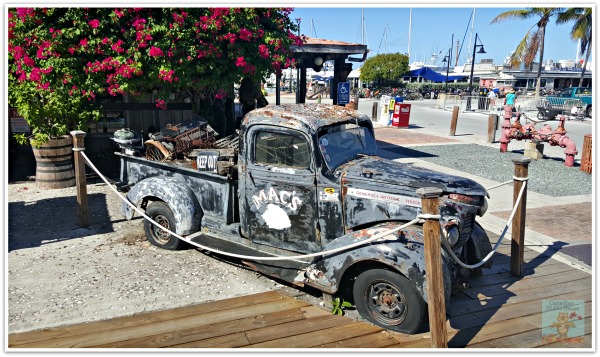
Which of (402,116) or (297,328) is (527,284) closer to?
(297,328)

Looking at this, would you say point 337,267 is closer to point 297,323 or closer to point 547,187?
point 297,323

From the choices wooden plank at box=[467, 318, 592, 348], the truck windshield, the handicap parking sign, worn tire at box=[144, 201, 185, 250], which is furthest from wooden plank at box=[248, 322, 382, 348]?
the handicap parking sign

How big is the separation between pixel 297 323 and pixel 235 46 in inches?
238

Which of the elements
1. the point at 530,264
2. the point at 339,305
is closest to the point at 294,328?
the point at 339,305

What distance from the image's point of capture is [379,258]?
13.7 feet

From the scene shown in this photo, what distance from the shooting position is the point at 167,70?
326 inches

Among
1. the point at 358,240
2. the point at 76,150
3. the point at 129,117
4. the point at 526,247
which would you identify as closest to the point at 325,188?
the point at 358,240

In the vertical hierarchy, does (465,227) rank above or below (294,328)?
above

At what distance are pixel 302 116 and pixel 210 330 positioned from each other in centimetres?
235

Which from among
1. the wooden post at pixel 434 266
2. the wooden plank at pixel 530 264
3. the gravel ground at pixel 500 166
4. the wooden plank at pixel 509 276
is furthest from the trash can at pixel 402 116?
the wooden post at pixel 434 266

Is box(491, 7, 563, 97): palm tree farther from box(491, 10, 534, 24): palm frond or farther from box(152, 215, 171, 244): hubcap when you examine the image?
box(152, 215, 171, 244): hubcap

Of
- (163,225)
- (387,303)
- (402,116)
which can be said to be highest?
(402,116)

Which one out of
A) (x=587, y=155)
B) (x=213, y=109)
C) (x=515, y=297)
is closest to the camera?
(x=515, y=297)

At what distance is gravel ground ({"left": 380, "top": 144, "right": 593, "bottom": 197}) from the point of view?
10.2 meters
